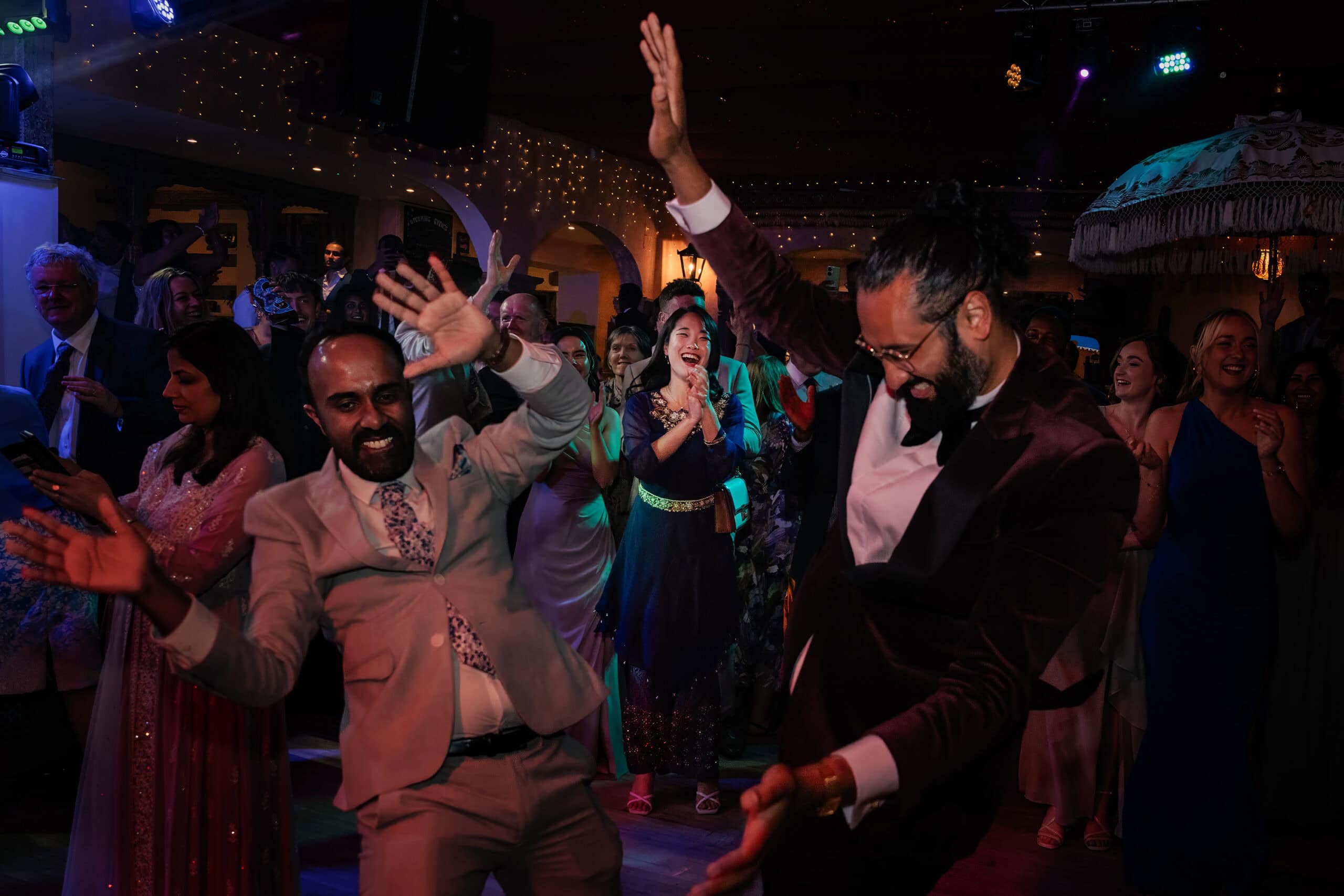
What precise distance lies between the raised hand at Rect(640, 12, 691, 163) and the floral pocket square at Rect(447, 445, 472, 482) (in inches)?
28.1

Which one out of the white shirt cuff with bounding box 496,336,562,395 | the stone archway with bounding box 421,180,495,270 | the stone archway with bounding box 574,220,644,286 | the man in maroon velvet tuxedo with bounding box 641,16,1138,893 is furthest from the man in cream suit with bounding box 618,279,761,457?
the stone archway with bounding box 574,220,644,286

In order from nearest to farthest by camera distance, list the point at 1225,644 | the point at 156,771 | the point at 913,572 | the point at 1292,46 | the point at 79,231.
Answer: the point at 913,572, the point at 156,771, the point at 1225,644, the point at 1292,46, the point at 79,231

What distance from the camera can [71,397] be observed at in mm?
4398

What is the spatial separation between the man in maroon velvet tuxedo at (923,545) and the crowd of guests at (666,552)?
0.67 ft

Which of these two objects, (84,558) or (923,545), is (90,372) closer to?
(84,558)

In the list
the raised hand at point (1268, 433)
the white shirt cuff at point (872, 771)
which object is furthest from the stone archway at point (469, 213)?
the white shirt cuff at point (872, 771)

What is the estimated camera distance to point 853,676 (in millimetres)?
1683

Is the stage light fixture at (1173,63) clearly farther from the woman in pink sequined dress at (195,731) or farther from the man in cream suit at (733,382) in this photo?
the woman in pink sequined dress at (195,731)

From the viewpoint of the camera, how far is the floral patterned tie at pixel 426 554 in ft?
6.39

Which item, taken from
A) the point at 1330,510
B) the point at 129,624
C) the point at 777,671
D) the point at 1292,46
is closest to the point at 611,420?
the point at 777,671

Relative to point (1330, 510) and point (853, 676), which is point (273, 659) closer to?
point (853, 676)

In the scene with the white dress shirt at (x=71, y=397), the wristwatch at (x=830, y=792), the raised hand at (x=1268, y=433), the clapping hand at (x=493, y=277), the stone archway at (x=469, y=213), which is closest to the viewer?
the wristwatch at (x=830, y=792)

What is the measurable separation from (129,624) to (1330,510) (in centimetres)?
429

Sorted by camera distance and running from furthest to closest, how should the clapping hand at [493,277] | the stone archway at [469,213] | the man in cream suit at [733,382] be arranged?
the stone archway at [469,213] → the man in cream suit at [733,382] → the clapping hand at [493,277]
